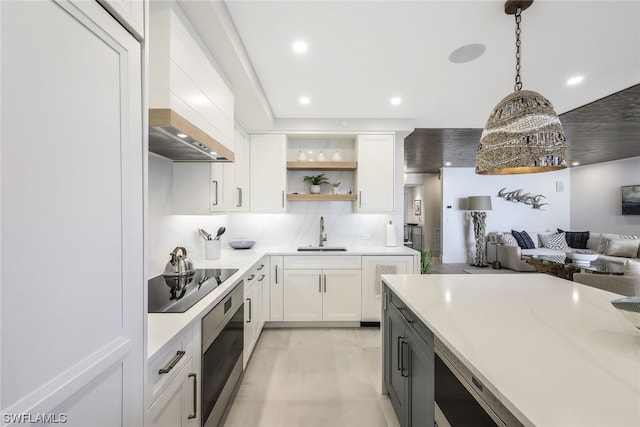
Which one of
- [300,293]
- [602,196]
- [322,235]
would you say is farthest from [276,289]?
[602,196]

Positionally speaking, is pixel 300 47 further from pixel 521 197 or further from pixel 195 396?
pixel 521 197

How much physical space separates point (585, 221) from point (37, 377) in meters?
9.67

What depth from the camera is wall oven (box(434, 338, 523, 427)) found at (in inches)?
31.5

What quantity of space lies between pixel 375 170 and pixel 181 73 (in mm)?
2487

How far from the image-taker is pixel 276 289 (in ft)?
10.5

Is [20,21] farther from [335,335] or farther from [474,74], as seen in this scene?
[335,335]

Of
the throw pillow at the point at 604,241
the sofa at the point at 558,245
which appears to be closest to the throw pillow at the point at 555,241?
the sofa at the point at 558,245

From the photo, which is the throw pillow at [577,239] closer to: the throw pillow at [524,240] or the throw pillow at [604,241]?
the throw pillow at [604,241]

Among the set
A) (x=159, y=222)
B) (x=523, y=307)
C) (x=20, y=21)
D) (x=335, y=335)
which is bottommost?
(x=335, y=335)

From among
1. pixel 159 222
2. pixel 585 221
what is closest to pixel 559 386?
pixel 159 222

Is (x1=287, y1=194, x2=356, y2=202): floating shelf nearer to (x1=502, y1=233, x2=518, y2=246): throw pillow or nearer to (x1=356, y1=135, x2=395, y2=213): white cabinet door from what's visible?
(x1=356, y1=135, x2=395, y2=213): white cabinet door

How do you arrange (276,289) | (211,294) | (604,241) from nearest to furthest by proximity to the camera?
1. (211,294)
2. (276,289)
3. (604,241)

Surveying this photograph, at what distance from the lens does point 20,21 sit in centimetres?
52

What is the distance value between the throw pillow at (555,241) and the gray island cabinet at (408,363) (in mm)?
6534
